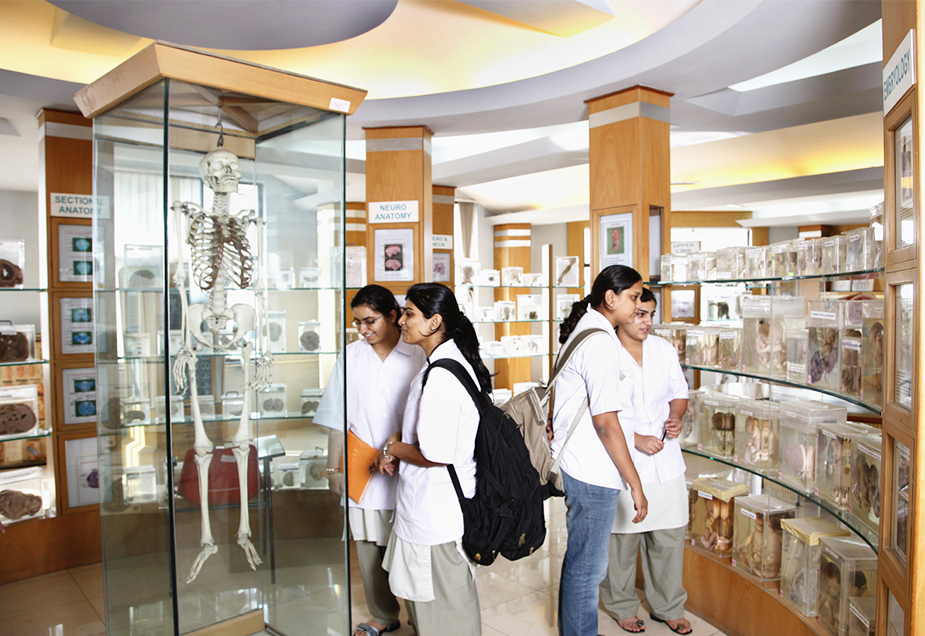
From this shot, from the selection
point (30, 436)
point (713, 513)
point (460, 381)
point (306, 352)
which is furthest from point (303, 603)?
point (30, 436)

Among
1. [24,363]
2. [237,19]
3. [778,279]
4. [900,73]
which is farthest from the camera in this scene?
[24,363]

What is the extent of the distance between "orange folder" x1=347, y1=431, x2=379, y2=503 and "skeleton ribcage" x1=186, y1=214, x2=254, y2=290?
828mm

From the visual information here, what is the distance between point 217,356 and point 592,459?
59.7 inches

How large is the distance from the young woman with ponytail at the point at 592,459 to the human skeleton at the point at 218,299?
124cm

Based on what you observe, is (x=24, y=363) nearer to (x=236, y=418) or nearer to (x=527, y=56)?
(x=236, y=418)

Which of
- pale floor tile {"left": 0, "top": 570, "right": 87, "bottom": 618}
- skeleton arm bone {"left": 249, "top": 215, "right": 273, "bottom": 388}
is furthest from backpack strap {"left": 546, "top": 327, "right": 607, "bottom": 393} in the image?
pale floor tile {"left": 0, "top": 570, "right": 87, "bottom": 618}

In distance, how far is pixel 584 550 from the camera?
2529 millimetres

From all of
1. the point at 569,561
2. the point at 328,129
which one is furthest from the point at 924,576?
the point at 328,129

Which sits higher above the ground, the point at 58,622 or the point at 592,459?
the point at 592,459

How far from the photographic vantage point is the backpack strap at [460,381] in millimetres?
2184

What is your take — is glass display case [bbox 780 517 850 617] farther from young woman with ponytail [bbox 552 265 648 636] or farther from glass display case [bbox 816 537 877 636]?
young woman with ponytail [bbox 552 265 648 636]

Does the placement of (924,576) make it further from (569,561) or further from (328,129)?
(328,129)

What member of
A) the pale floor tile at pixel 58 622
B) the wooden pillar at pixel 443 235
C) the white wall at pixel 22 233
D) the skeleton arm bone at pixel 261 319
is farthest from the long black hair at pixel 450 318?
the white wall at pixel 22 233

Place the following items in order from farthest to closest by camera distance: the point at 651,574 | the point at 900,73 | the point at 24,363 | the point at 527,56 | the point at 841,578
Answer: the point at 527,56, the point at 24,363, the point at 651,574, the point at 841,578, the point at 900,73
